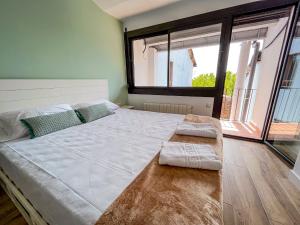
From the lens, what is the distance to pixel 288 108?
2.13 meters

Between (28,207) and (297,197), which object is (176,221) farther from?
(297,197)

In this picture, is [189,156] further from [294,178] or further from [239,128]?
[239,128]

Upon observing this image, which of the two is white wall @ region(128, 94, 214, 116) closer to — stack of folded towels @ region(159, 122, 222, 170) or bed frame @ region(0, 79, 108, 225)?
bed frame @ region(0, 79, 108, 225)

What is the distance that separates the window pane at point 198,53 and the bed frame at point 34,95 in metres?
1.91

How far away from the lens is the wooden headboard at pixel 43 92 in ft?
5.24

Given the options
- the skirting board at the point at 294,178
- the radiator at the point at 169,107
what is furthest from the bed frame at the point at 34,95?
the skirting board at the point at 294,178

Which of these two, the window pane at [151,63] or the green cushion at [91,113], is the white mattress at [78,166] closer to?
the green cushion at [91,113]

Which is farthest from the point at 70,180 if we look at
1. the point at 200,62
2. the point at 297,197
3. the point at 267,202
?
the point at 200,62

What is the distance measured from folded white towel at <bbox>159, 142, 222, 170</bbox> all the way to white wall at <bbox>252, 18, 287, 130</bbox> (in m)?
2.87

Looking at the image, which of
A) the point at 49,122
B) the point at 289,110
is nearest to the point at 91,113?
the point at 49,122

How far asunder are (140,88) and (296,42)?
2.87 metres

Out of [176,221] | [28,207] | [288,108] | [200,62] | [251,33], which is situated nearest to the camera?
[176,221]

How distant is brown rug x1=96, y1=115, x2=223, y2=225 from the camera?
23.4 inches

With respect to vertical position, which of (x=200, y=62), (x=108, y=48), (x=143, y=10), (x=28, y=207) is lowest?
(x=28, y=207)
